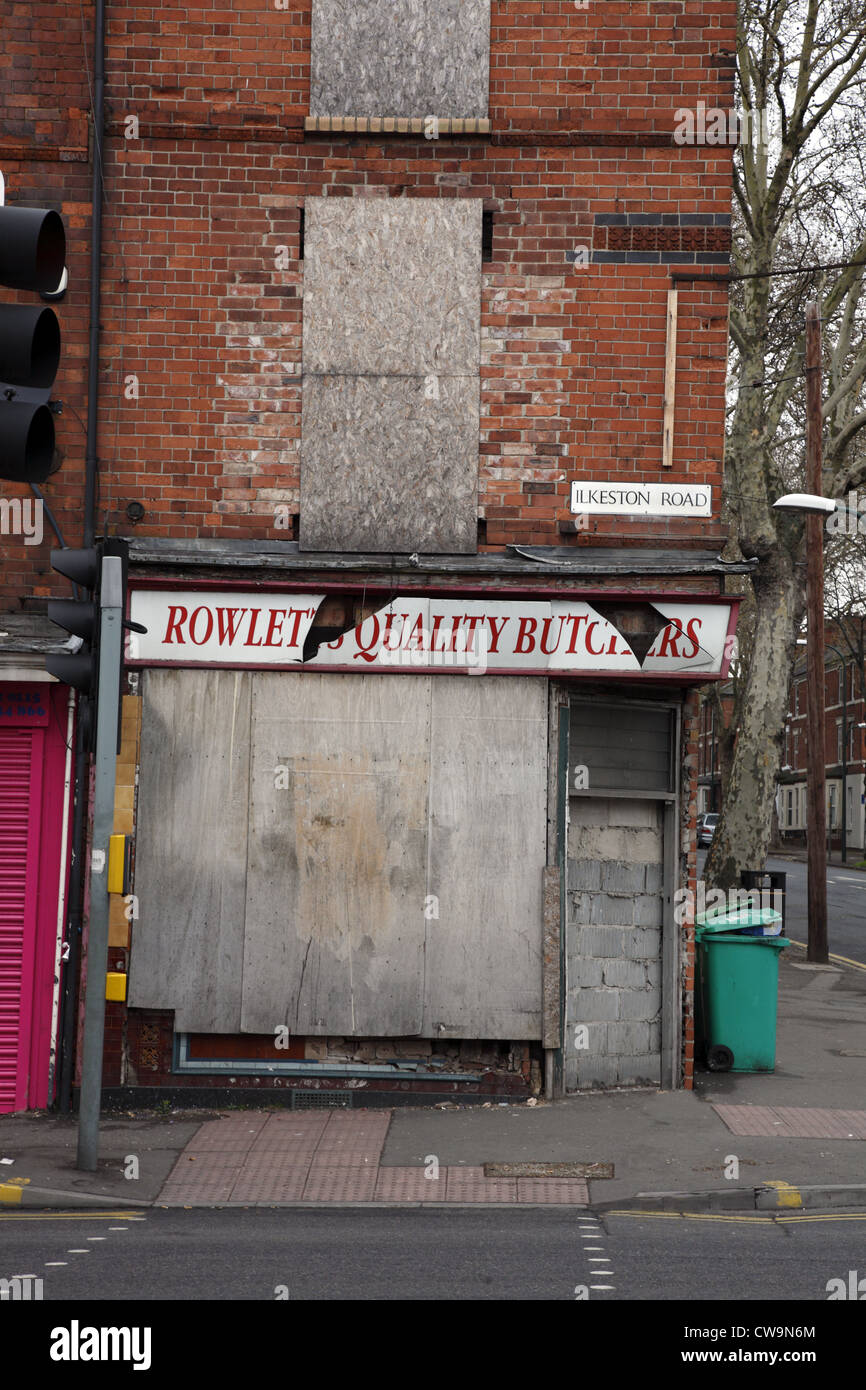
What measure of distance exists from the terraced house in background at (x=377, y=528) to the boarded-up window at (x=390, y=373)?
2cm

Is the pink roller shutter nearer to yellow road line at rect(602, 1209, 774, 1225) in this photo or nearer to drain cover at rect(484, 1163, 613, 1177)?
drain cover at rect(484, 1163, 613, 1177)

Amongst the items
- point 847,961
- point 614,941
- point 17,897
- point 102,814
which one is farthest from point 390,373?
point 847,961

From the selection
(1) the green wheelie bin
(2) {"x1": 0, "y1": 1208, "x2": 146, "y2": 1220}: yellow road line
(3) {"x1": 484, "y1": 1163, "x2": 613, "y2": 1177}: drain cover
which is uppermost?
(1) the green wheelie bin

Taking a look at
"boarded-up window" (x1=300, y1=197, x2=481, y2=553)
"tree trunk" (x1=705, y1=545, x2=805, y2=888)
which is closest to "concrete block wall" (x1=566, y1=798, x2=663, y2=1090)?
"boarded-up window" (x1=300, y1=197, x2=481, y2=553)

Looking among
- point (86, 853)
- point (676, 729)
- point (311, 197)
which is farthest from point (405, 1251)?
point (311, 197)

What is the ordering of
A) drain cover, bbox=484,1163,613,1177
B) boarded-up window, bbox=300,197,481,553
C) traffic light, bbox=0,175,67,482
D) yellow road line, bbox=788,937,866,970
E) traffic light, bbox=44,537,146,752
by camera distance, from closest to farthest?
1. traffic light, bbox=0,175,67,482
2. drain cover, bbox=484,1163,613,1177
3. traffic light, bbox=44,537,146,752
4. boarded-up window, bbox=300,197,481,553
5. yellow road line, bbox=788,937,866,970

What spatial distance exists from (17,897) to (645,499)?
18.0 feet

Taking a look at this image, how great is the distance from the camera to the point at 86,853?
10578mm

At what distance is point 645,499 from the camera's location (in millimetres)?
10820

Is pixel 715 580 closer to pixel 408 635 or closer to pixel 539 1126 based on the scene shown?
pixel 408 635

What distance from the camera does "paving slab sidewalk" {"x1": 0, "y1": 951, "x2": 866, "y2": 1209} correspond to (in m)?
8.20

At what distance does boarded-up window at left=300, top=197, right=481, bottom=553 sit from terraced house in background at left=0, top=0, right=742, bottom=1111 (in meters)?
0.02

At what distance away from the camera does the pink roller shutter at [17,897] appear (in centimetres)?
1052

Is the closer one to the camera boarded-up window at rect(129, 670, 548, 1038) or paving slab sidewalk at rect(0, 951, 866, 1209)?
paving slab sidewalk at rect(0, 951, 866, 1209)
